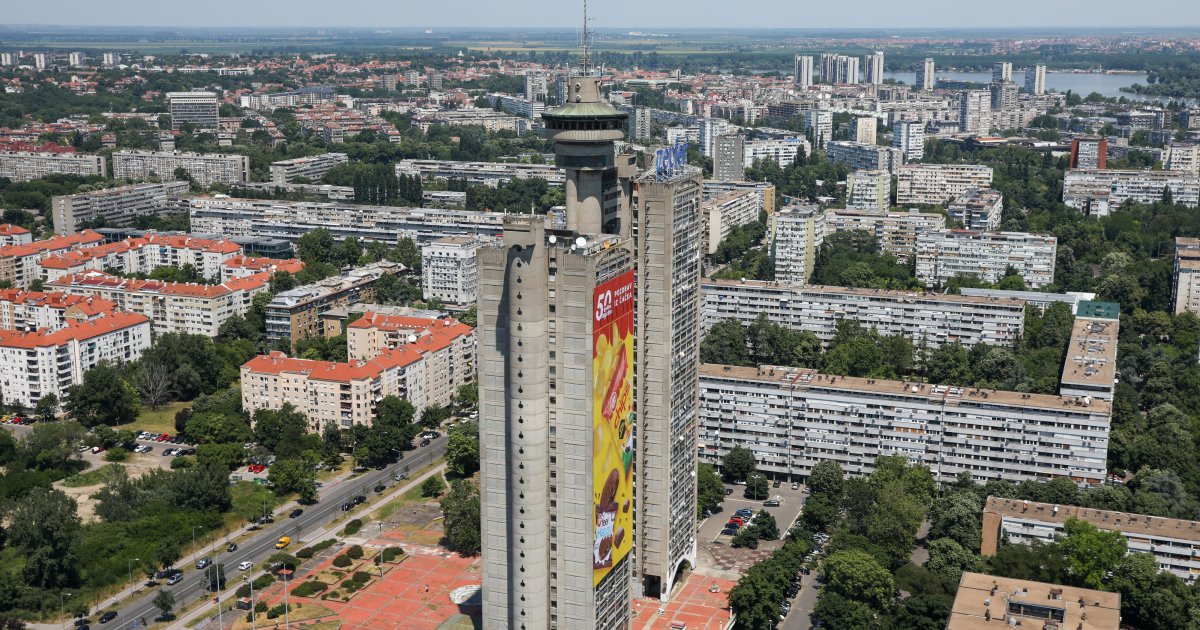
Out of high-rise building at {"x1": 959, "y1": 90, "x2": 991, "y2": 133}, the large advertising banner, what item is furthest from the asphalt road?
high-rise building at {"x1": 959, "y1": 90, "x2": 991, "y2": 133}

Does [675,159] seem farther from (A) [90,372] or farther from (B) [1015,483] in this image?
(A) [90,372]

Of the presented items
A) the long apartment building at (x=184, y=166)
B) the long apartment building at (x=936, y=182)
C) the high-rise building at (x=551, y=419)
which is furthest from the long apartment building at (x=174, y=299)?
the long apartment building at (x=936, y=182)

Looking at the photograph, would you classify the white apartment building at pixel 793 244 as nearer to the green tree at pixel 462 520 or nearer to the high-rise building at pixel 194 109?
the green tree at pixel 462 520

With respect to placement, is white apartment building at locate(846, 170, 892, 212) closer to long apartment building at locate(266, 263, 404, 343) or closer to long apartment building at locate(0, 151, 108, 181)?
long apartment building at locate(266, 263, 404, 343)

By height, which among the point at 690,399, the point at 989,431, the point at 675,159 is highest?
the point at 675,159

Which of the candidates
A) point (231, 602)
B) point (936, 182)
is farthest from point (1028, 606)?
point (936, 182)

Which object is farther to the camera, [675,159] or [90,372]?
[90,372]

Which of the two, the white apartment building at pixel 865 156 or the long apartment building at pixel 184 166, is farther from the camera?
the white apartment building at pixel 865 156

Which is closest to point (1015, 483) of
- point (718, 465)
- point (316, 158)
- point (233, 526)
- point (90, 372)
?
point (718, 465)
